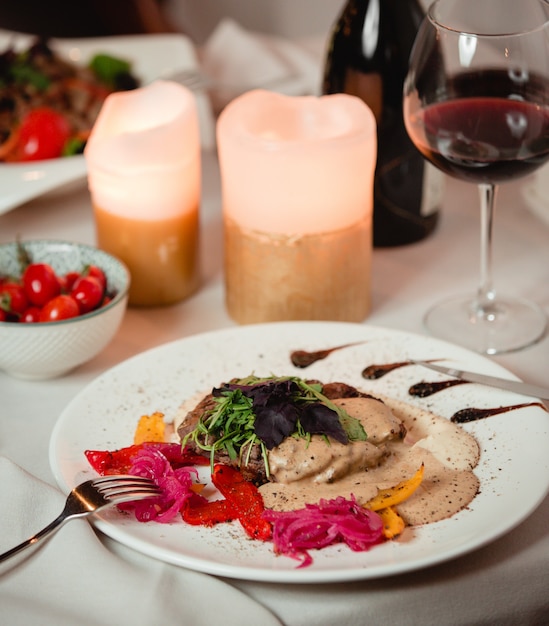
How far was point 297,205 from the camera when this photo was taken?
120 cm

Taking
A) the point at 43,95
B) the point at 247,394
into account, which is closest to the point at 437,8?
the point at 247,394

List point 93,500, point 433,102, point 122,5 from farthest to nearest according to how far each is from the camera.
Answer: point 122,5
point 433,102
point 93,500

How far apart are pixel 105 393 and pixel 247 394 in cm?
22

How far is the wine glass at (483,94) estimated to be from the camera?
1.11 m

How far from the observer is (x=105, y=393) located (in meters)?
1.07

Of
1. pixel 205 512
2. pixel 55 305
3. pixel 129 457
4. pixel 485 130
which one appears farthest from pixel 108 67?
pixel 205 512

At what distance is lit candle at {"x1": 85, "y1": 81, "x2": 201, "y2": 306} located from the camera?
1.27m

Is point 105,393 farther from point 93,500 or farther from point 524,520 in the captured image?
point 524,520

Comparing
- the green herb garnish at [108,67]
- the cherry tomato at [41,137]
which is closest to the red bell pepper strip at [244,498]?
the cherry tomato at [41,137]

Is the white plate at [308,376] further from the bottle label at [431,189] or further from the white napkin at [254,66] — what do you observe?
the white napkin at [254,66]

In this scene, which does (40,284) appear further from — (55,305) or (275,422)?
(275,422)

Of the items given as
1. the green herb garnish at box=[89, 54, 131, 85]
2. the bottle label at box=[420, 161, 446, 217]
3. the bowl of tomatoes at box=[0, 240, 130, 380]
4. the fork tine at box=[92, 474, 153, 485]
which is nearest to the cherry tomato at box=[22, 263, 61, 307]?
the bowl of tomatoes at box=[0, 240, 130, 380]

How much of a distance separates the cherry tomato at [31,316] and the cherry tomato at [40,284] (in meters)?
0.02

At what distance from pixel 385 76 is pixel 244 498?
32.6 inches
